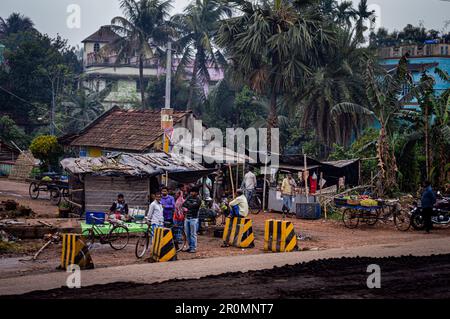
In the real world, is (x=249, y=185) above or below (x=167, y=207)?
above

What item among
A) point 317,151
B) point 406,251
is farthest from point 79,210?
point 317,151

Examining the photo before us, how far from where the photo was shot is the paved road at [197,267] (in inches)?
546

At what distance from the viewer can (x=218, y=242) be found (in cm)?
2128

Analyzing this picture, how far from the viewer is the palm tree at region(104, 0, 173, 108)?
60.9 meters

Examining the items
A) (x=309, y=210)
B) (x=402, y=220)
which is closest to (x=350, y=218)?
(x=402, y=220)

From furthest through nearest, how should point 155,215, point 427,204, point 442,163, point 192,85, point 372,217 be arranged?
1. point 192,85
2. point 442,163
3. point 372,217
4. point 427,204
5. point 155,215

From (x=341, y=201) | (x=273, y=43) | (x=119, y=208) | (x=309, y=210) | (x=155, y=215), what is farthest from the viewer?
(x=273, y=43)

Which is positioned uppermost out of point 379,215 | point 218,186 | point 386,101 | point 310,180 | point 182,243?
point 386,101

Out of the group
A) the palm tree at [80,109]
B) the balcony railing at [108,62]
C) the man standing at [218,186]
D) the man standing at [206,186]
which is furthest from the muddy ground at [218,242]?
the balcony railing at [108,62]

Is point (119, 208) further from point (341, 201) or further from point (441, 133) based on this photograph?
point (441, 133)

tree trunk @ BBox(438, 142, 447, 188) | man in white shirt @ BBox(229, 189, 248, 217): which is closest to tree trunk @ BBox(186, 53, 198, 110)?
tree trunk @ BBox(438, 142, 447, 188)

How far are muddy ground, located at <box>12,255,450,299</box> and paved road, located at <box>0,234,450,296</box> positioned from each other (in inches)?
35.3

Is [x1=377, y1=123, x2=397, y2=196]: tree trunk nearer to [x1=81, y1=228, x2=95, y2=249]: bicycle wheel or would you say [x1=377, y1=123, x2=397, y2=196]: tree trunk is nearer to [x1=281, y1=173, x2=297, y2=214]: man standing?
[x1=281, y1=173, x2=297, y2=214]: man standing

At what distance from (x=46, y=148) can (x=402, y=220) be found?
64.9 feet
